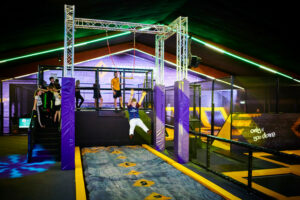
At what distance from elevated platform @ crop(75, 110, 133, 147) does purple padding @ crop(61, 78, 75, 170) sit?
316 centimetres

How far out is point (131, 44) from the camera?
1725 cm

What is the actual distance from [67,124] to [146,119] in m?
4.60

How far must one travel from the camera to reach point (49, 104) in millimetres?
9445

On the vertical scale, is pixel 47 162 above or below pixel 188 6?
below

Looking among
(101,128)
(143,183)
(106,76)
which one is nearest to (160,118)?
(101,128)

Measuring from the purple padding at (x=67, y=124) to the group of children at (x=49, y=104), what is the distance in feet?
8.83

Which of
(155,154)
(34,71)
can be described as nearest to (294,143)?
(155,154)

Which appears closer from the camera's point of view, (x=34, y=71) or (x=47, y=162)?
(x=47, y=162)

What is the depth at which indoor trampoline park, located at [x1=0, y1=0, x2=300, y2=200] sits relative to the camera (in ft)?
17.1

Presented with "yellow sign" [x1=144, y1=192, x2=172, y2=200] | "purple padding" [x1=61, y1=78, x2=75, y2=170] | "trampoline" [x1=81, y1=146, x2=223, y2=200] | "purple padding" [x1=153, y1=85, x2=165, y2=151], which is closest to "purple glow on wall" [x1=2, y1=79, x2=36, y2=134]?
"trampoline" [x1=81, y1=146, x2=223, y2=200]

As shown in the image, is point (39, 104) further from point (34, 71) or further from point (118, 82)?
point (34, 71)

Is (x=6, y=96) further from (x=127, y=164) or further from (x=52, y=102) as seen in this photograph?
(x=127, y=164)

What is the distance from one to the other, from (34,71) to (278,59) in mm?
15157

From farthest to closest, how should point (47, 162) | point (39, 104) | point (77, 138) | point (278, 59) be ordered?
1. point (278, 59)
2. point (77, 138)
3. point (39, 104)
4. point (47, 162)
